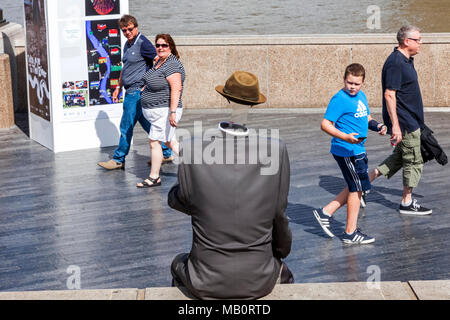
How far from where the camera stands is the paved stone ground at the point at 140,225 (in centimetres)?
634

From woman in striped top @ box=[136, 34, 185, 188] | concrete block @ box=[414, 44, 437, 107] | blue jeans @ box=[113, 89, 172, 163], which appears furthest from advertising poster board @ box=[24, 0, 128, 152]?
concrete block @ box=[414, 44, 437, 107]

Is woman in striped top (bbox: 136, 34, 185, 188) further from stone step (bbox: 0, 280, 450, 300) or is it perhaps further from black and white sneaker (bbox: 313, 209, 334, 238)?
stone step (bbox: 0, 280, 450, 300)

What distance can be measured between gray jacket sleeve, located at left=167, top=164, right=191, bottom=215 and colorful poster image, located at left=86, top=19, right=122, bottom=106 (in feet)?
19.4

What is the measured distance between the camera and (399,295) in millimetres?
4430

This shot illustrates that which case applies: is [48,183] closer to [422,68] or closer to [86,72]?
[86,72]

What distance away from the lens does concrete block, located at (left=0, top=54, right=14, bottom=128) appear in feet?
37.1

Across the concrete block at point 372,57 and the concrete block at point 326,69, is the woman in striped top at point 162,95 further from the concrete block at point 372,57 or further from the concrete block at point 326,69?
the concrete block at point 372,57

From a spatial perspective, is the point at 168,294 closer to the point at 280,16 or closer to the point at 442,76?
the point at 442,76

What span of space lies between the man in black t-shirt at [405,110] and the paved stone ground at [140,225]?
0.37m

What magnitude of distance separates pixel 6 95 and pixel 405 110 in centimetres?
626

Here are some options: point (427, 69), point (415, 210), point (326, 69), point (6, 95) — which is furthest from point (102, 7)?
point (427, 69)

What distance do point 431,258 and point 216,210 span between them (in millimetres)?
2914

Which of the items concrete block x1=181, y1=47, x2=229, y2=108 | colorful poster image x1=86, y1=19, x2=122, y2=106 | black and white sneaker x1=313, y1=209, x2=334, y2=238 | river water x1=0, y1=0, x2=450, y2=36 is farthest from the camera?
river water x1=0, y1=0, x2=450, y2=36
